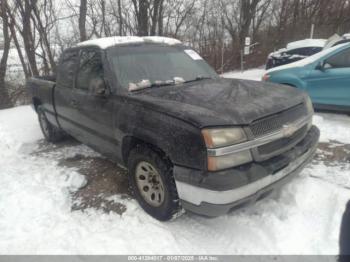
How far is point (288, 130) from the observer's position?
2.54 metres

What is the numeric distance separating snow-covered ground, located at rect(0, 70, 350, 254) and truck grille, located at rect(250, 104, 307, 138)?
35.8 inches

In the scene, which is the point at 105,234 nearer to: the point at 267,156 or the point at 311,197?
the point at 267,156

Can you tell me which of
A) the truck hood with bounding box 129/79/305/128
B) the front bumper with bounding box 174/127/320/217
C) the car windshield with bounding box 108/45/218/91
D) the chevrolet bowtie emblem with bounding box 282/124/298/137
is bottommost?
the front bumper with bounding box 174/127/320/217

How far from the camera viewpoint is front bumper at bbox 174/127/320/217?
7.12 ft

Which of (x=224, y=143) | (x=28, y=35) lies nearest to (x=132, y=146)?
(x=224, y=143)

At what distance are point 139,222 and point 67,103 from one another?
88.2 inches

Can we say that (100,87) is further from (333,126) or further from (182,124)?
(333,126)

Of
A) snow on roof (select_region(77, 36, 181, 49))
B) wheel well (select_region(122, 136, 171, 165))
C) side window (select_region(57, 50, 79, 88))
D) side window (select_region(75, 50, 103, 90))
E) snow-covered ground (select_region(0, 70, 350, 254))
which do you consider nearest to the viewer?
snow-covered ground (select_region(0, 70, 350, 254))

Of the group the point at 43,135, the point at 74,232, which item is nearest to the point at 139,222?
the point at 74,232

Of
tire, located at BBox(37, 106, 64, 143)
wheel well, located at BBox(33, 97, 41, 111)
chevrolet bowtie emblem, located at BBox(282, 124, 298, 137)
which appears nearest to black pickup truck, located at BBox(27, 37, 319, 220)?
chevrolet bowtie emblem, located at BBox(282, 124, 298, 137)

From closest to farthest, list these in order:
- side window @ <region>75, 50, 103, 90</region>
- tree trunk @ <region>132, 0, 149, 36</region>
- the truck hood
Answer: the truck hood → side window @ <region>75, 50, 103, 90</region> → tree trunk @ <region>132, 0, 149, 36</region>

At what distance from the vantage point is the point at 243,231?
265 centimetres

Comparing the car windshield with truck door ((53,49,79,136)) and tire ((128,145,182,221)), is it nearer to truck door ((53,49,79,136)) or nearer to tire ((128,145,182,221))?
tire ((128,145,182,221))

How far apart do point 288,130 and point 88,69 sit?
259 centimetres
